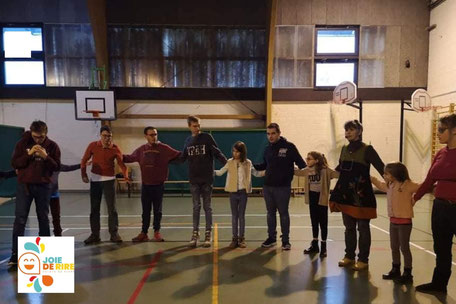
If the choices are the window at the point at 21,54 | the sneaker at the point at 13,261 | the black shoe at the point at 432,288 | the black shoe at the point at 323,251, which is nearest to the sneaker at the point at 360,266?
the black shoe at the point at 323,251

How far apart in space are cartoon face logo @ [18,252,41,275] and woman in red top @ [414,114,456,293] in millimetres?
4202

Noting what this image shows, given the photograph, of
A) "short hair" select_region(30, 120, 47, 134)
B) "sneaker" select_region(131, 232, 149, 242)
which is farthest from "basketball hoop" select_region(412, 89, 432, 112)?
"short hair" select_region(30, 120, 47, 134)

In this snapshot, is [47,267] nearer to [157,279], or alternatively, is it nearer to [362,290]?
[157,279]

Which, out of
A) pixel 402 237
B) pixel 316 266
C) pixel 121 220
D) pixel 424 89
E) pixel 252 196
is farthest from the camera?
pixel 424 89

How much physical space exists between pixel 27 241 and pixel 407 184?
4.48m

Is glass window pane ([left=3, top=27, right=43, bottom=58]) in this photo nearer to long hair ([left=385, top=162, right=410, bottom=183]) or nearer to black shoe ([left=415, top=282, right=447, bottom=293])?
long hair ([left=385, top=162, right=410, bottom=183])

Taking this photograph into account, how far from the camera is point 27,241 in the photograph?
11.5 ft

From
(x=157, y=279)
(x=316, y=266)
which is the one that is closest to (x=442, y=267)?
(x=316, y=266)

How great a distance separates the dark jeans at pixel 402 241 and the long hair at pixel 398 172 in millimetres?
531

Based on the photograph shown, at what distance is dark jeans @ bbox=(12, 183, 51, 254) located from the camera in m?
3.74

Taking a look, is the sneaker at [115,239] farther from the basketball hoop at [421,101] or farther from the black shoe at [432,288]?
the basketball hoop at [421,101]

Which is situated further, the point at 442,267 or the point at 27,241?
the point at 27,241

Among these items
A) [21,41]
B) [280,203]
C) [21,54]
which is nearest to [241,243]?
[280,203]

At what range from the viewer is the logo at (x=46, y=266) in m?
3.16
